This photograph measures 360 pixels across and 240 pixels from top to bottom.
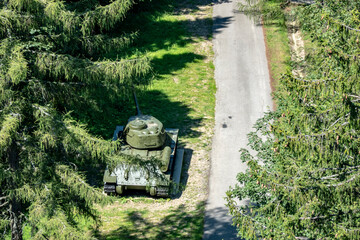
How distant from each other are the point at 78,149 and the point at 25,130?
1.68 meters

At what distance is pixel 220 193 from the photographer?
60.2 ft

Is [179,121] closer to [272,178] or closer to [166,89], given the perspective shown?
[166,89]

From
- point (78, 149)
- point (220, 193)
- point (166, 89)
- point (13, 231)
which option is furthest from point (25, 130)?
point (166, 89)

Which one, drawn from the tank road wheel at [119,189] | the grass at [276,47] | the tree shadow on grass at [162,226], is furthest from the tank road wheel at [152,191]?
the grass at [276,47]

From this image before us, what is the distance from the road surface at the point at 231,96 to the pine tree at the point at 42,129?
6.30 meters

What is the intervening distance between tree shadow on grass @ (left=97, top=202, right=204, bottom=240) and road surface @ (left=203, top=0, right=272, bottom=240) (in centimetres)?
41

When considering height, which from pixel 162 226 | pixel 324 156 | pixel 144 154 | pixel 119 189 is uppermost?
pixel 324 156

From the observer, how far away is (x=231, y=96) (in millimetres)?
25344

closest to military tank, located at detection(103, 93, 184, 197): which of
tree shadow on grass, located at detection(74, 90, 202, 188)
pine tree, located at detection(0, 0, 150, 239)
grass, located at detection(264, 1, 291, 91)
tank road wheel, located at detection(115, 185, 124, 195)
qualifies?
tank road wheel, located at detection(115, 185, 124, 195)

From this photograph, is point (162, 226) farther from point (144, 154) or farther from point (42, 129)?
point (42, 129)

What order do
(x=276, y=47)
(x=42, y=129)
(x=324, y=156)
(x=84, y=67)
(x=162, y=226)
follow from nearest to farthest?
(x=324, y=156) < (x=42, y=129) < (x=84, y=67) < (x=162, y=226) < (x=276, y=47)

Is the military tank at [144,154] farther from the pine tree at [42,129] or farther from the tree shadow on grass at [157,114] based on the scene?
the pine tree at [42,129]

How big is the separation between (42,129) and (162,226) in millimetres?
7055

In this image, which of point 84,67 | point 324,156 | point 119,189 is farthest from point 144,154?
point 324,156
